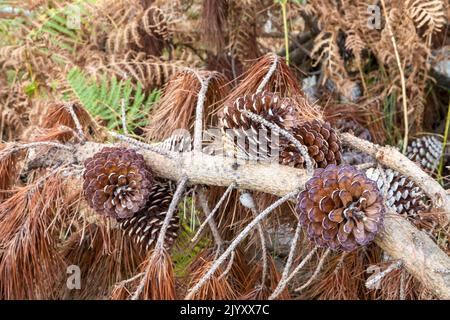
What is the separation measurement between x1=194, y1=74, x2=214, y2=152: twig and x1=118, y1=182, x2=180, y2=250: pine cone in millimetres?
89

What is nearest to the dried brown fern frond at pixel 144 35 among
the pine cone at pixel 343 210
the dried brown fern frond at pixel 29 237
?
the dried brown fern frond at pixel 29 237

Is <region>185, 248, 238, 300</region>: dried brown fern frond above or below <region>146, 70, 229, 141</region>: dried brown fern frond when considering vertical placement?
below

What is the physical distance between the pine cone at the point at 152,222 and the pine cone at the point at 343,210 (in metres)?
0.23

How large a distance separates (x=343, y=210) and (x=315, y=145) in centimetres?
14

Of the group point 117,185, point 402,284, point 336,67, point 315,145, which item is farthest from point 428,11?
point 117,185

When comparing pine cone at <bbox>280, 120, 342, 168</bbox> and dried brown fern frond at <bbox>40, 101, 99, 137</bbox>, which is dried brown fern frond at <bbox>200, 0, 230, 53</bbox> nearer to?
dried brown fern frond at <bbox>40, 101, 99, 137</bbox>

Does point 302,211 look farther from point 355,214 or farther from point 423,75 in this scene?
point 423,75

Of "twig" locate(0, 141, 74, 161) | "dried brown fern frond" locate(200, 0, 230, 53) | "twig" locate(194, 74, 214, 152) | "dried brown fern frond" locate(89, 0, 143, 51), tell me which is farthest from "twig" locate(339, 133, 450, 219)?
"dried brown fern frond" locate(89, 0, 143, 51)

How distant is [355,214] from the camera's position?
63 centimetres

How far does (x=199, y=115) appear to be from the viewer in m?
0.86

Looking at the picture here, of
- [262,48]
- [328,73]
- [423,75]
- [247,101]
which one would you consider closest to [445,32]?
[423,75]

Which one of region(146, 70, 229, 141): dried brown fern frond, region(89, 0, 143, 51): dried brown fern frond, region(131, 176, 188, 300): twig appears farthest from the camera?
region(89, 0, 143, 51): dried brown fern frond

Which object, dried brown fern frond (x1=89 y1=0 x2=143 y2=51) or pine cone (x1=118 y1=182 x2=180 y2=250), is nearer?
pine cone (x1=118 y1=182 x2=180 y2=250)

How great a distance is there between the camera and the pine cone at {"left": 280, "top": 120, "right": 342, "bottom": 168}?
754 mm
